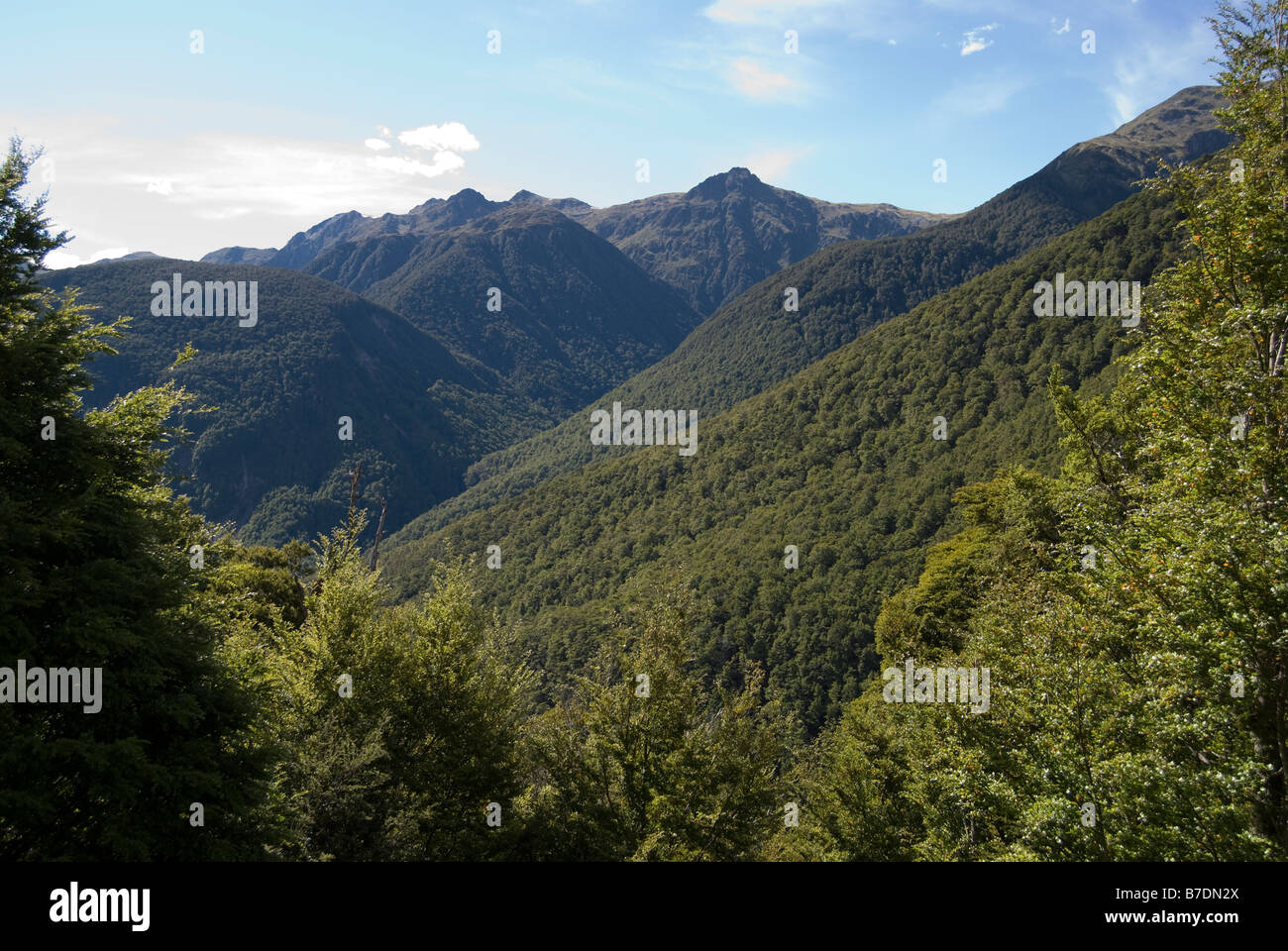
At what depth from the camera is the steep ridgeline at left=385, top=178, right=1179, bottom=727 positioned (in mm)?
96375

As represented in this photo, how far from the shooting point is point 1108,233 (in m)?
131

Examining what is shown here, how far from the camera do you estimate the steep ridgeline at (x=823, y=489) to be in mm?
96375

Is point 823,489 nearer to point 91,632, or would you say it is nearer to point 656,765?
point 656,765

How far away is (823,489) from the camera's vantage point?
131m

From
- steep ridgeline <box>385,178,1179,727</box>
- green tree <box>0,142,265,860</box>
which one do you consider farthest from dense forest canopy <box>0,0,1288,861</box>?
steep ridgeline <box>385,178,1179,727</box>

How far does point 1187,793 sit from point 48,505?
18.2 metres

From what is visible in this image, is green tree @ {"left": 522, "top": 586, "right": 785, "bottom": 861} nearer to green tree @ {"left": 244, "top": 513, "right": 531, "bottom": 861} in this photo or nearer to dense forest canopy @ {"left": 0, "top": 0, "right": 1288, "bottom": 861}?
dense forest canopy @ {"left": 0, "top": 0, "right": 1288, "bottom": 861}

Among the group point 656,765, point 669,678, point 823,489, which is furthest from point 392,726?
point 823,489

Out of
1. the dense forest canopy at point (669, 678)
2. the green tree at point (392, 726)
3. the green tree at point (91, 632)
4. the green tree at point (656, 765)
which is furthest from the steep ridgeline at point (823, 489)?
the green tree at point (91, 632)

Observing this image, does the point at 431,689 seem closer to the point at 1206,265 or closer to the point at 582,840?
the point at 582,840

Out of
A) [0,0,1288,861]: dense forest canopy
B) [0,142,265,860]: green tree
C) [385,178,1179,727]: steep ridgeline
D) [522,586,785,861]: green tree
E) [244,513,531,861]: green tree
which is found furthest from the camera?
[385,178,1179,727]: steep ridgeline

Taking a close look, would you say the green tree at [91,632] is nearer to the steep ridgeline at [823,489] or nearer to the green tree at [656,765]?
the green tree at [656,765]

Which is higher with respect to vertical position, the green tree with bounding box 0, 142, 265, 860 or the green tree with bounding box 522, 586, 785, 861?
the green tree with bounding box 0, 142, 265, 860
